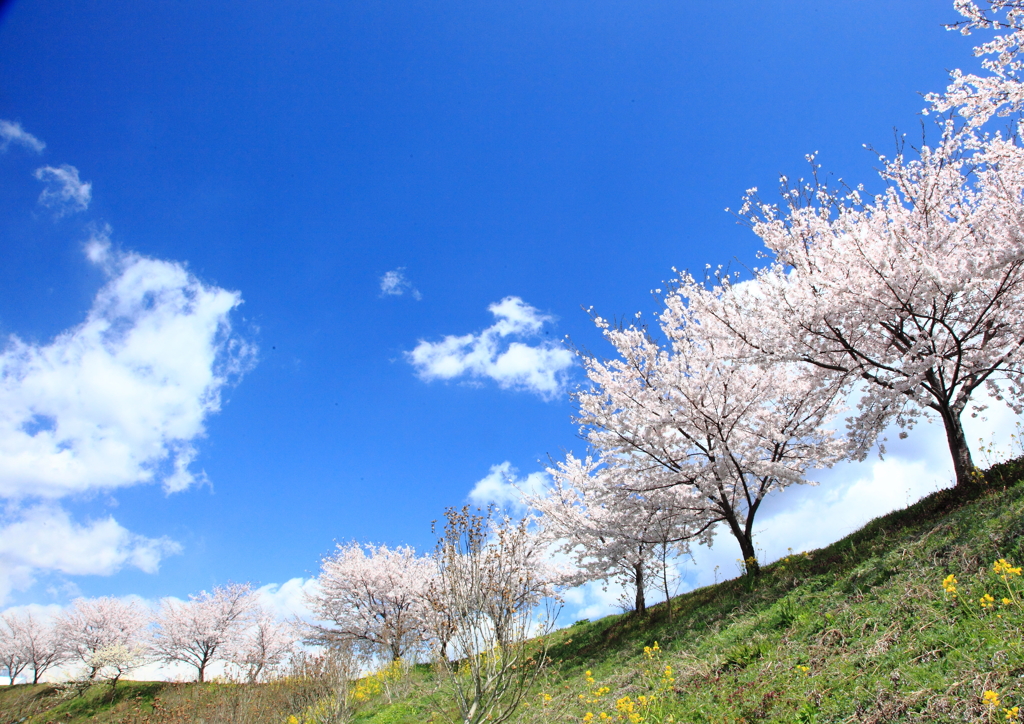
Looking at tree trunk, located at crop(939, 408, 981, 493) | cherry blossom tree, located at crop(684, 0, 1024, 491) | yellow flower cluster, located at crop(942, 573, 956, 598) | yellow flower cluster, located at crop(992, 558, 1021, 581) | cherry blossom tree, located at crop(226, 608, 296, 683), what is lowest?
cherry blossom tree, located at crop(226, 608, 296, 683)

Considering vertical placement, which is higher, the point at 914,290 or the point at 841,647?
the point at 914,290

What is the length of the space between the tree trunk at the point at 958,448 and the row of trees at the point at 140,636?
3143cm

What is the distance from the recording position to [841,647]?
19.0 feet

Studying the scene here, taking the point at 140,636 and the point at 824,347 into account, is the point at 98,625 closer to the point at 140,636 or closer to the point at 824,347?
the point at 140,636

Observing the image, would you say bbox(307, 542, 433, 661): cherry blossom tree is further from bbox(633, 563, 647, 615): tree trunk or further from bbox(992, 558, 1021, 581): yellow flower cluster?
bbox(992, 558, 1021, 581): yellow flower cluster

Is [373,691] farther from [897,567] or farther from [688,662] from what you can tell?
[897,567]

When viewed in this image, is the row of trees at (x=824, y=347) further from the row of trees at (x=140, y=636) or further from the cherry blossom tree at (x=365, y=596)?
the row of trees at (x=140, y=636)

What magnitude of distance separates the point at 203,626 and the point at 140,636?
7262mm

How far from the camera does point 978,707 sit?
3.87 metres

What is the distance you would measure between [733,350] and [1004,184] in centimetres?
522

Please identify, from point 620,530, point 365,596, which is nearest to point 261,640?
point 365,596

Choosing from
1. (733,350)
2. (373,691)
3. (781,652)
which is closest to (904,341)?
(733,350)

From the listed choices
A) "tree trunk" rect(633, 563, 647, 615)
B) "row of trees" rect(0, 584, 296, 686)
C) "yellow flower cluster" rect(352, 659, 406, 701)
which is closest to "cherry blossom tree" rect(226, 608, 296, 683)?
"row of trees" rect(0, 584, 296, 686)

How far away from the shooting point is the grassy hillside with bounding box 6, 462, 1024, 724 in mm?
4473
